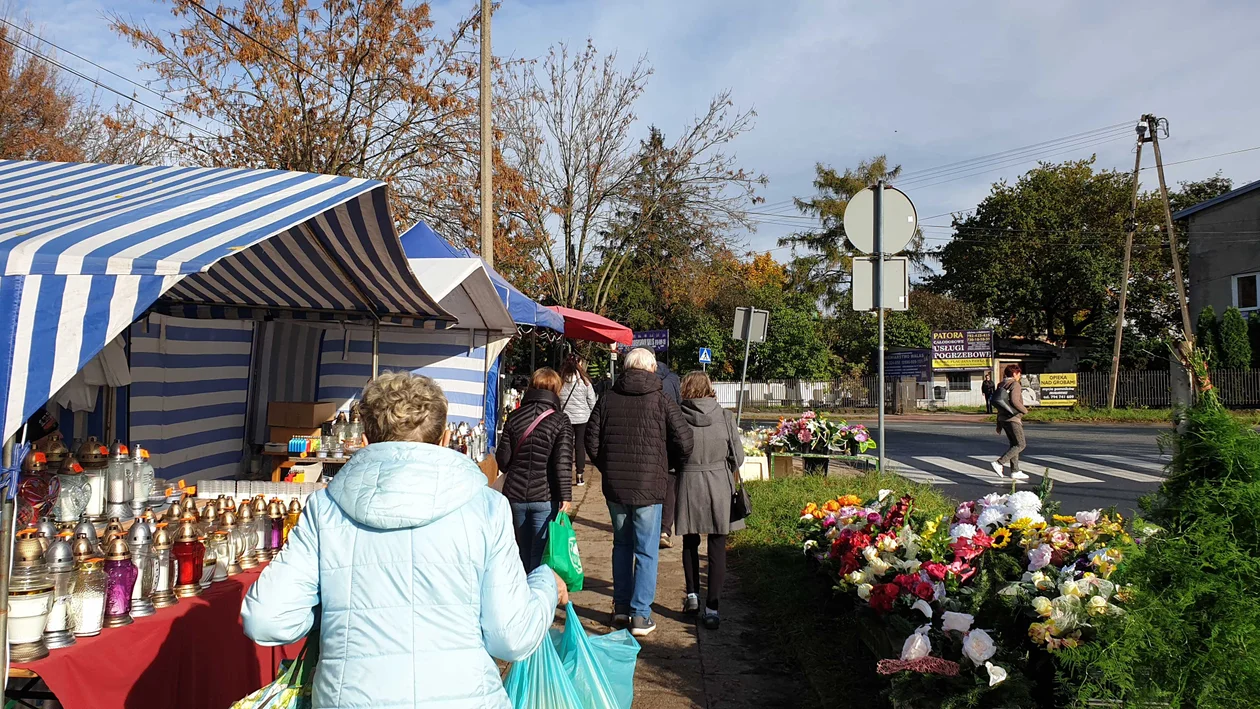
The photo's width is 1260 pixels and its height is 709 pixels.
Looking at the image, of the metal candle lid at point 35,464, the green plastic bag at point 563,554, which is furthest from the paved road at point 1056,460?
the metal candle lid at point 35,464

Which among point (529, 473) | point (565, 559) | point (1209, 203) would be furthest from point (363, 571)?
point (1209, 203)

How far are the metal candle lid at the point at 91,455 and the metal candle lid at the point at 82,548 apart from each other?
4.11 ft

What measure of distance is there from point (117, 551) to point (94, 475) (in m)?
1.40

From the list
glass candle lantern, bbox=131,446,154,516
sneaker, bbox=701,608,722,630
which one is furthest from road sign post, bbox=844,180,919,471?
glass candle lantern, bbox=131,446,154,516

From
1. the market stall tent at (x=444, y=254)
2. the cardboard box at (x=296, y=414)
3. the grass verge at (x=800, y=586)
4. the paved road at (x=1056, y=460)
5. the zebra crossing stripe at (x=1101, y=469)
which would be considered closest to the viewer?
the grass verge at (x=800, y=586)

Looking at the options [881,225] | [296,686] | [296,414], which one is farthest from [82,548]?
[881,225]

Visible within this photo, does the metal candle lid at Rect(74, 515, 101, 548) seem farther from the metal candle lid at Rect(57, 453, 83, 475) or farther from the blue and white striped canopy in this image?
the metal candle lid at Rect(57, 453, 83, 475)

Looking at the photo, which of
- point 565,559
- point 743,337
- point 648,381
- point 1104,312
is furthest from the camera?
point 1104,312

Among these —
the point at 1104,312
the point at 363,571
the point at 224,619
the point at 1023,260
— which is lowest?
the point at 224,619

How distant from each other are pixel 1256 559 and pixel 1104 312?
45439 millimetres

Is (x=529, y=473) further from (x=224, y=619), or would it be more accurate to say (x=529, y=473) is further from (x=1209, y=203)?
(x=1209, y=203)

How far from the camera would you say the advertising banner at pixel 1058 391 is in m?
34.0

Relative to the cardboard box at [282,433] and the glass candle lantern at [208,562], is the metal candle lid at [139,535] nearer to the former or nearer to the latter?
the glass candle lantern at [208,562]

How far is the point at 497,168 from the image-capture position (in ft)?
57.4
